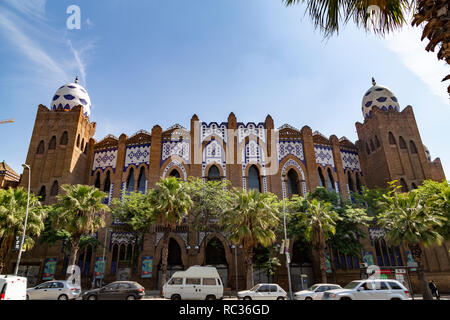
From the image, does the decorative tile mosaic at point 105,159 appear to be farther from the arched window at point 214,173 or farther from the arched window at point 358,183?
the arched window at point 358,183

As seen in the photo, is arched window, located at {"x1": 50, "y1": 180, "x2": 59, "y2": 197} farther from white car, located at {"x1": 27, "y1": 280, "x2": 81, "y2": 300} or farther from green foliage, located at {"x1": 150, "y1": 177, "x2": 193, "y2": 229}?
white car, located at {"x1": 27, "y1": 280, "x2": 81, "y2": 300}

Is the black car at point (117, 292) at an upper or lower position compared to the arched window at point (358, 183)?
lower

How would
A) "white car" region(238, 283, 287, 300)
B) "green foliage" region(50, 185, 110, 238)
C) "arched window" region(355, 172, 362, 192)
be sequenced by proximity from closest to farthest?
"white car" region(238, 283, 287, 300) < "green foliage" region(50, 185, 110, 238) < "arched window" region(355, 172, 362, 192)

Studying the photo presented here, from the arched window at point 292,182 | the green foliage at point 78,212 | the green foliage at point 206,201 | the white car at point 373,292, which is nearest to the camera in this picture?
the white car at point 373,292

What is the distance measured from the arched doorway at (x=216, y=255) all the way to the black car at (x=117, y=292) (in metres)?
10.3

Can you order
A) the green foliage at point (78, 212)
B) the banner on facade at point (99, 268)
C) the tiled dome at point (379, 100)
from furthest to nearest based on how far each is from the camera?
the tiled dome at point (379, 100)
the banner on facade at point (99, 268)
the green foliage at point (78, 212)

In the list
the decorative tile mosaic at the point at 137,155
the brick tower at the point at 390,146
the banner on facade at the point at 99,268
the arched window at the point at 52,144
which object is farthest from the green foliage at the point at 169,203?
the brick tower at the point at 390,146

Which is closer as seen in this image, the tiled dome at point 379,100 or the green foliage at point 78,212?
the green foliage at point 78,212

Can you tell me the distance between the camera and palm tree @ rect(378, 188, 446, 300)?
17000 millimetres

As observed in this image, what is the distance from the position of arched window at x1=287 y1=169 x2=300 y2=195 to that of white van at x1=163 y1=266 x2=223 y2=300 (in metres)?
15.8

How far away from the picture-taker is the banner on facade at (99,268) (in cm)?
2562

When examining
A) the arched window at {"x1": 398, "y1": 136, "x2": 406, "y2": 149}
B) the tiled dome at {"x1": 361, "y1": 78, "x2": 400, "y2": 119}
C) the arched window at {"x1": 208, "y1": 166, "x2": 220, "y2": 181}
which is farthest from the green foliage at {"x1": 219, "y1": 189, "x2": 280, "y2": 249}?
the tiled dome at {"x1": 361, "y1": 78, "x2": 400, "y2": 119}

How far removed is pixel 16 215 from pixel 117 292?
9753 millimetres
